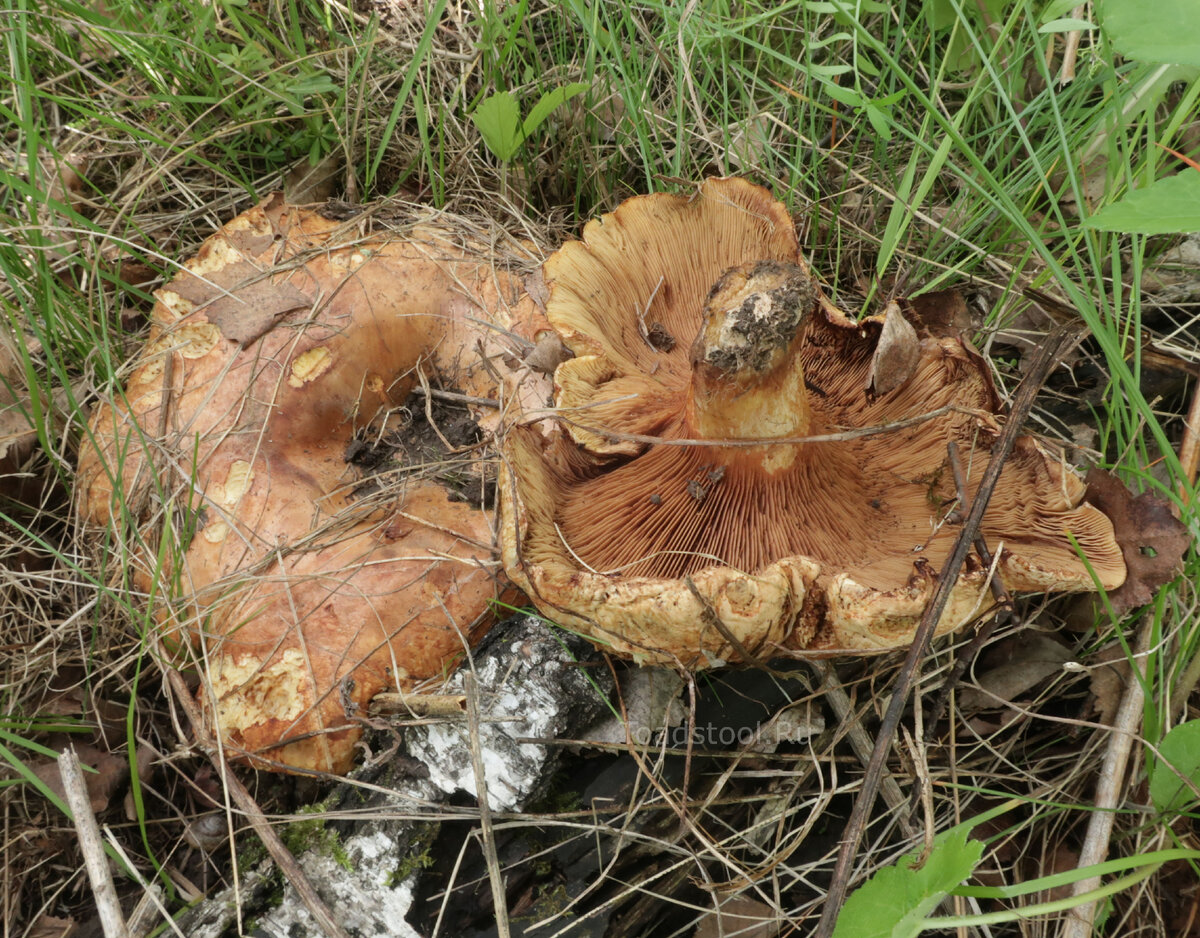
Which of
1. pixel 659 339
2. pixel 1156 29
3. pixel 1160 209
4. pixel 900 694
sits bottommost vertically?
pixel 900 694

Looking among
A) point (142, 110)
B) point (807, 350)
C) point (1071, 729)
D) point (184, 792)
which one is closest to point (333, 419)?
point (184, 792)

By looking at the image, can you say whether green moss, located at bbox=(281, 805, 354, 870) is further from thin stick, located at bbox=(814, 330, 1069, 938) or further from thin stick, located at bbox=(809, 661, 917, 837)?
thin stick, located at bbox=(809, 661, 917, 837)

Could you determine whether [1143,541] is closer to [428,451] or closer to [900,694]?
[900,694]

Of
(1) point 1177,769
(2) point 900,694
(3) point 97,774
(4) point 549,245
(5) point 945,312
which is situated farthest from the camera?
(4) point 549,245

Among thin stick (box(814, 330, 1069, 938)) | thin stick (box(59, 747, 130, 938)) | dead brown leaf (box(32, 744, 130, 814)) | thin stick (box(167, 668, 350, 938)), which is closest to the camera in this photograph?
thin stick (box(814, 330, 1069, 938))

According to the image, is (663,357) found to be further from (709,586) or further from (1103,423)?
(1103,423)

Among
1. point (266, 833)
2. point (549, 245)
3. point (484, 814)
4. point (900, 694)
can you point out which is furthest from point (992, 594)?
point (549, 245)

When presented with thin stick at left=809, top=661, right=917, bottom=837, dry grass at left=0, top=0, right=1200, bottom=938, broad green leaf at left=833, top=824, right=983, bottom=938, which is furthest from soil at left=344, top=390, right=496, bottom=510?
broad green leaf at left=833, top=824, right=983, bottom=938
